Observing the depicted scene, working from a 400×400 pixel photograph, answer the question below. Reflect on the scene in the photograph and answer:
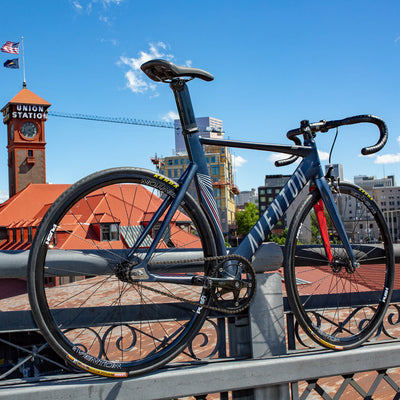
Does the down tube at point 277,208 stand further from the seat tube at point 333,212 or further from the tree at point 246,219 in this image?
the tree at point 246,219

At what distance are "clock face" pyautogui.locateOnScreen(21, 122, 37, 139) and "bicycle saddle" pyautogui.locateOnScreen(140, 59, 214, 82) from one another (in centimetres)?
6819

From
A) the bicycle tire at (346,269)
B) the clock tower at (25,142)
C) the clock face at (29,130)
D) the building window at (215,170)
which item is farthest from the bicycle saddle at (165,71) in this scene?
the building window at (215,170)

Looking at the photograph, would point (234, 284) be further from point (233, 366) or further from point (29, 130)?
point (29, 130)

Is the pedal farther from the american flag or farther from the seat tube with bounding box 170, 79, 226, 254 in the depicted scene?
the american flag

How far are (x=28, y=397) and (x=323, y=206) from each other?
187 centimetres

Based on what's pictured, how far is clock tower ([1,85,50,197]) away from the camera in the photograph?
64500 mm

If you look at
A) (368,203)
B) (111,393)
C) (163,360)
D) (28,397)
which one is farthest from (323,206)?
(28,397)

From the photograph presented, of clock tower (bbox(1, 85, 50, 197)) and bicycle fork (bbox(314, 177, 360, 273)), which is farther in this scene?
clock tower (bbox(1, 85, 50, 197))

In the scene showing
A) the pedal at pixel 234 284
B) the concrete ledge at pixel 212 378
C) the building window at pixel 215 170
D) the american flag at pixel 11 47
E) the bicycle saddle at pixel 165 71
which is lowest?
the concrete ledge at pixel 212 378

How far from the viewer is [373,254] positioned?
110 inches

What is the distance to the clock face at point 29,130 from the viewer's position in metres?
65.2

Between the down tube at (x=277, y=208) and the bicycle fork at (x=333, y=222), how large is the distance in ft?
0.32

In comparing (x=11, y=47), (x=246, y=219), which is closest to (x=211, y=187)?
(x=11, y=47)

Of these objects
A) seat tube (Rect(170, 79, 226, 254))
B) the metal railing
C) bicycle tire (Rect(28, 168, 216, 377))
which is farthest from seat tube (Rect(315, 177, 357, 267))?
bicycle tire (Rect(28, 168, 216, 377))
